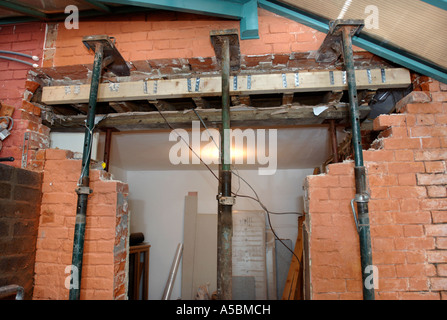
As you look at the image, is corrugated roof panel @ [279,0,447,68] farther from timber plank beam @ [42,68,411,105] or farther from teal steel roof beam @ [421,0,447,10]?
timber plank beam @ [42,68,411,105]

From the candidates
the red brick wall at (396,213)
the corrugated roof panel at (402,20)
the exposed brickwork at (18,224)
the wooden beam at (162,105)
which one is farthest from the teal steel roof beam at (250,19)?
the exposed brickwork at (18,224)

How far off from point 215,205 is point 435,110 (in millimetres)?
4056

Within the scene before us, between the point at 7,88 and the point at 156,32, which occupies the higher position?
the point at 156,32

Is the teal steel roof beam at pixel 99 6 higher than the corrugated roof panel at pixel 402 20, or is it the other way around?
the teal steel roof beam at pixel 99 6

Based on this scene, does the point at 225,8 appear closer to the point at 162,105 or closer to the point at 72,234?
the point at 162,105

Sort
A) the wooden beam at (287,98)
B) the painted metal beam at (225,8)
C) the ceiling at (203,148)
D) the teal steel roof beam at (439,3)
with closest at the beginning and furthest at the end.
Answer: the teal steel roof beam at (439,3), the painted metal beam at (225,8), the wooden beam at (287,98), the ceiling at (203,148)

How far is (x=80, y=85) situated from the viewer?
218 cm

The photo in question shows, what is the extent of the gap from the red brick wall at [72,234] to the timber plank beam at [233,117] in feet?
1.69

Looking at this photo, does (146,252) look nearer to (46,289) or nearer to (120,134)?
(120,134)

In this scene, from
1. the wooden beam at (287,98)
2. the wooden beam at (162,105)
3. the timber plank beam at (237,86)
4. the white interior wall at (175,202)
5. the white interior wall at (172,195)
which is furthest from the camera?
the white interior wall at (175,202)

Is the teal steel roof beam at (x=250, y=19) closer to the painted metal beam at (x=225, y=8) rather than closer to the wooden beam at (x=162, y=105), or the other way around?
the painted metal beam at (x=225, y=8)

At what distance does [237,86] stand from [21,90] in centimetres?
171

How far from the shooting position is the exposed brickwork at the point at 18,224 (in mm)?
1703
